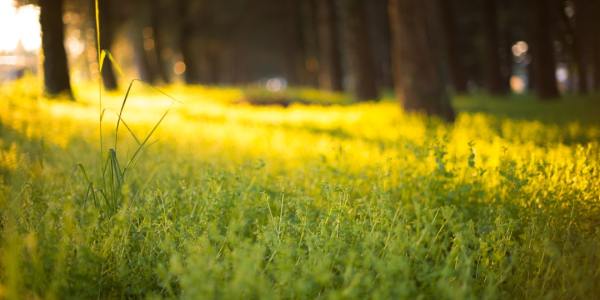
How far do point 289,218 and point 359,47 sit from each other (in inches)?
602

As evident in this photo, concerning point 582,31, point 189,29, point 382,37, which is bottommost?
point 582,31

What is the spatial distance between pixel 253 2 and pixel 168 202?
42538mm

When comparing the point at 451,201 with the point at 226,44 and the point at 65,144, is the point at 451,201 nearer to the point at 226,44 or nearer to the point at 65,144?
the point at 65,144

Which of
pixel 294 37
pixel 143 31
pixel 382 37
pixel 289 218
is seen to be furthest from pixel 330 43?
pixel 289 218

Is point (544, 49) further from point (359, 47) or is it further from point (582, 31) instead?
point (359, 47)

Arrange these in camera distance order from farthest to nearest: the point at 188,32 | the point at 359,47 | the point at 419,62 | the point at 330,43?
the point at 188,32, the point at 330,43, the point at 359,47, the point at 419,62

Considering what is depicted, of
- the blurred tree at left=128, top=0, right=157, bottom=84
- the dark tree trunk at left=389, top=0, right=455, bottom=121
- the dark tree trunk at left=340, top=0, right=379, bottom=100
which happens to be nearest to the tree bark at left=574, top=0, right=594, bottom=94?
the dark tree trunk at left=340, top=0, right=379, bottom=100

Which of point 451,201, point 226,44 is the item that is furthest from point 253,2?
point 451,201

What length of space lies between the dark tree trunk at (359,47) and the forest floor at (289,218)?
10113 millimetres

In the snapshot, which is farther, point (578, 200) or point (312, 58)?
point (312, 58)

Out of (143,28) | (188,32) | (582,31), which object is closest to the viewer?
(582,31)

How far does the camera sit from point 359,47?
18781 millimetres

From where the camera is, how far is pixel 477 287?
10.4ft

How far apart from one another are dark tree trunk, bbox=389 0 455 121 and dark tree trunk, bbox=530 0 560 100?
11.2 m
